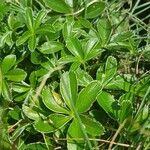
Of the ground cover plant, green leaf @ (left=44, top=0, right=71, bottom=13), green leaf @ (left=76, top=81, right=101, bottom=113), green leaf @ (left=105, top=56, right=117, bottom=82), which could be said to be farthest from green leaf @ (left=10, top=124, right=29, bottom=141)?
green leaf @ (left=44, top=0, right=71, bottom=13)

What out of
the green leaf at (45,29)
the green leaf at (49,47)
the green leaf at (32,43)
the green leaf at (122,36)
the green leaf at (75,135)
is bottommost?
the green leaf at (75,135)

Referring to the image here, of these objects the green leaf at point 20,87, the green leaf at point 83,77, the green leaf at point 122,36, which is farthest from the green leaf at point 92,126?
the green leaf at point 122,36

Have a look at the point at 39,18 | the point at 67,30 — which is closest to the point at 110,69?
the point at 67,30

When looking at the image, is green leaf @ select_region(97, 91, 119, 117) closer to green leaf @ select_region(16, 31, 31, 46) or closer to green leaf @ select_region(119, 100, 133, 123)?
green leaf @ select_region(119, 100, 133, 123)

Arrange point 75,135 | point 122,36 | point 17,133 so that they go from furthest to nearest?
point 122,36
point 17,133
point 75,135

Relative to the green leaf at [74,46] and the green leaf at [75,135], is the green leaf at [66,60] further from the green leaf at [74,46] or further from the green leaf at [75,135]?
the green leaf at [75,135]

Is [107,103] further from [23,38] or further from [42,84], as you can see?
[23,38]
